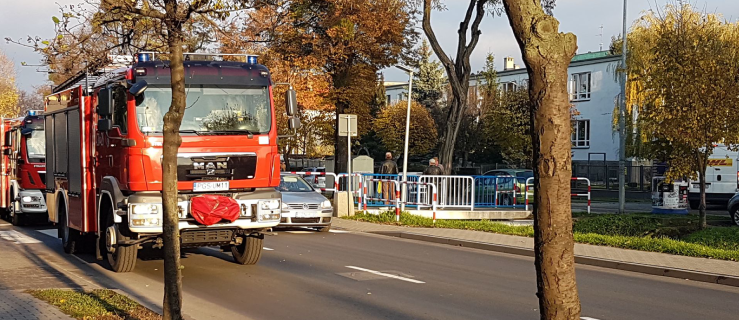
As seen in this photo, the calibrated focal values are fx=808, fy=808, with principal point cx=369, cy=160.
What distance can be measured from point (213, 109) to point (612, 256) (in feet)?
25.1

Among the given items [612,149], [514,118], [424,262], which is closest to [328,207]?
[424,262]

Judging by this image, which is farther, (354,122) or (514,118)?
(514,118)

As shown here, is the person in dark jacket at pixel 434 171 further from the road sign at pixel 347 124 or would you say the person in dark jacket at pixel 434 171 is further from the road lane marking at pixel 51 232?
the road lane marking at pixel 51 232

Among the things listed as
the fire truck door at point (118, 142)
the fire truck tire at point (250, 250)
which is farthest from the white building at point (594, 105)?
the fire truck door at point (118, 142)

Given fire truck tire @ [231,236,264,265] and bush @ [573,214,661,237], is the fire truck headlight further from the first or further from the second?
bush @ [573,214,661,237]

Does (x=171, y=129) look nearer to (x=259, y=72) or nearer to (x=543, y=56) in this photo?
(x=543, y=56)

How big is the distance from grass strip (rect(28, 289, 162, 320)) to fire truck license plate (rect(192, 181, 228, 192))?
8.07 feet

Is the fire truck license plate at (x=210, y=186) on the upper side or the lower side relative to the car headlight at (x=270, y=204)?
upper

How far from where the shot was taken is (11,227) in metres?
22.7

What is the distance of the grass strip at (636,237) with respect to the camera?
49.2 ft

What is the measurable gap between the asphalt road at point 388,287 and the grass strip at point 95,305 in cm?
68

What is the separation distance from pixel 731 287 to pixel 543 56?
9.62 metres

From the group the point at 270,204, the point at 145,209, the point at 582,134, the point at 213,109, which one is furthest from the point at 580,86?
the point at 145,209

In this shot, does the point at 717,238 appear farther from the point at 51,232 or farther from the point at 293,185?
the point at 51,232
